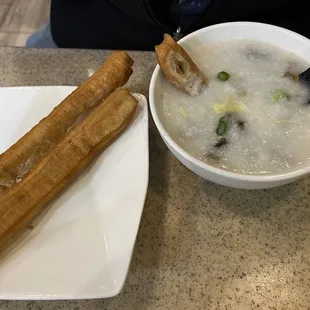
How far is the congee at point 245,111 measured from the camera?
0.71 m

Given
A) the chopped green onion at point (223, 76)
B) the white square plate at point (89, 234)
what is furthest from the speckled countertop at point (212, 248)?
the chopped green onion at point (223, 76)

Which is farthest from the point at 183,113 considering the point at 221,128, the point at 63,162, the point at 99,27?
the point at 99,27

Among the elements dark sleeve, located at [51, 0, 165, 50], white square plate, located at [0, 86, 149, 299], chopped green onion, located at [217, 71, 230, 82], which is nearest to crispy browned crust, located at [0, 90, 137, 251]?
white square plate, located at [0, 86, 149, 299]

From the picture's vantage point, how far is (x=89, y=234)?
700 mm

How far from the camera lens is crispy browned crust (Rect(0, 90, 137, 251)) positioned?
0.69m

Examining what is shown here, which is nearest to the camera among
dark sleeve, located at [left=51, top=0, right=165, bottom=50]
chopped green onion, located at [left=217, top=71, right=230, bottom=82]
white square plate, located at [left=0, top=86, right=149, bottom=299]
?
white square plate, located at [left=0, top=86, right=149, bottom=299]

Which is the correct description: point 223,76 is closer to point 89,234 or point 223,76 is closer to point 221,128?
point 221,128

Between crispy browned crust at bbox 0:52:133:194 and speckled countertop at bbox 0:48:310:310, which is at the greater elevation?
crispy browned crust at bbox 0:52:133:194

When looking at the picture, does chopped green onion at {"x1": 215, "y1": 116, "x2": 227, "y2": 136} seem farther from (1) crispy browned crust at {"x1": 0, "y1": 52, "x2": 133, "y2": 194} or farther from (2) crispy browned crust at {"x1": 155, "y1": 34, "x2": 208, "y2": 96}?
(1) crispy browned crust at {"x1": 0, "y1": 52, "x2": 133, "y2": 194}

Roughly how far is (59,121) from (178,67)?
9.2 inches

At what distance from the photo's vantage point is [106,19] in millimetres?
1184

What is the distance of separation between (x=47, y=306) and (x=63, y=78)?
19.9 inches

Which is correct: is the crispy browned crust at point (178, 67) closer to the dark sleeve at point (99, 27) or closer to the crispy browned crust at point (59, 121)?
the crispy browned crust at point (59, 121)

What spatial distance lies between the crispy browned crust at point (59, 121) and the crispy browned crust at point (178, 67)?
11 centimetres
